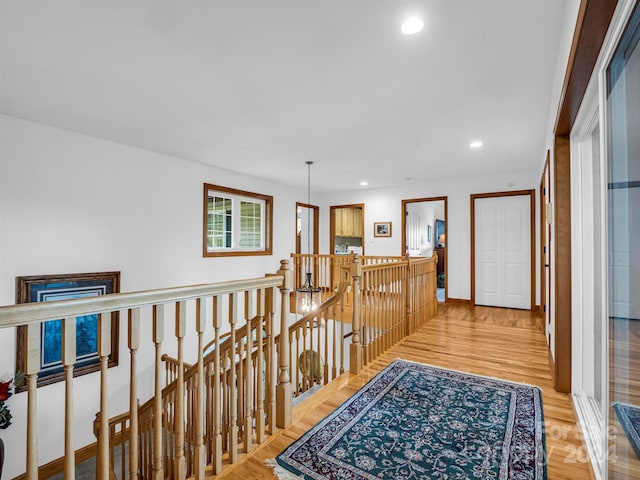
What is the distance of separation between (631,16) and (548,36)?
1.12 metres

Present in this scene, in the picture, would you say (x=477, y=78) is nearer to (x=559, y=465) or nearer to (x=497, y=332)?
(x=559, y=465)

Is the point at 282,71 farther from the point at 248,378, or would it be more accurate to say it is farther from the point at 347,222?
the point at 347,222

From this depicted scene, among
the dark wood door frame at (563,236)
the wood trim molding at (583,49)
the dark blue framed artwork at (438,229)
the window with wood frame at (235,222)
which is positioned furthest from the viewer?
the dark blue framed artwork at (438,229)

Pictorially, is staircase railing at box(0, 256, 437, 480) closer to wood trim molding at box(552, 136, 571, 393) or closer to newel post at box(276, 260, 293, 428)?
newel post at box(276, 260, 293, 428)

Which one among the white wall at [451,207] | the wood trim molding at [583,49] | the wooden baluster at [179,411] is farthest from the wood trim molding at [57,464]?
the white wall at [451,207]

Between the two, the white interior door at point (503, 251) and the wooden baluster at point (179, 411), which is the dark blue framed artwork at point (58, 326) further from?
the white interior door at point (503, 251)

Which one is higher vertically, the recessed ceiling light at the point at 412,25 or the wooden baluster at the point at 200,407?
the recessed ceiling light at the point at 412,25

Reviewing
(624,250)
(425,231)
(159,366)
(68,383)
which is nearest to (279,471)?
(159,366)

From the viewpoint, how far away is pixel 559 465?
1.75 m

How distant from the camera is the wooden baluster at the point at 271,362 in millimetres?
1975

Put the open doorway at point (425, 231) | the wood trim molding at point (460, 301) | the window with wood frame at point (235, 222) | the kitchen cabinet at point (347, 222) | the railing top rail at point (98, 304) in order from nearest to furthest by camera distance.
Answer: the railing top rail at point (98, 304), the window with wood frame at point (235, 222), the wood trim molding at point (460, 301), the open doorway at point (425, 231), the kitchen cabinet at point (347, 222)

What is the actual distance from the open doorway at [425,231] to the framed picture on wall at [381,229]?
0.34 metres

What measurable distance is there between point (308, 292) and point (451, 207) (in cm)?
366

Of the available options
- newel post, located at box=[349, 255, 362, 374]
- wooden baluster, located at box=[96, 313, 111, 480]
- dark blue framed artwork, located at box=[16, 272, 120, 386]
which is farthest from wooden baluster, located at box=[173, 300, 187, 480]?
dark blue framed artwork, located at box=[16, 272, 120, 386]
